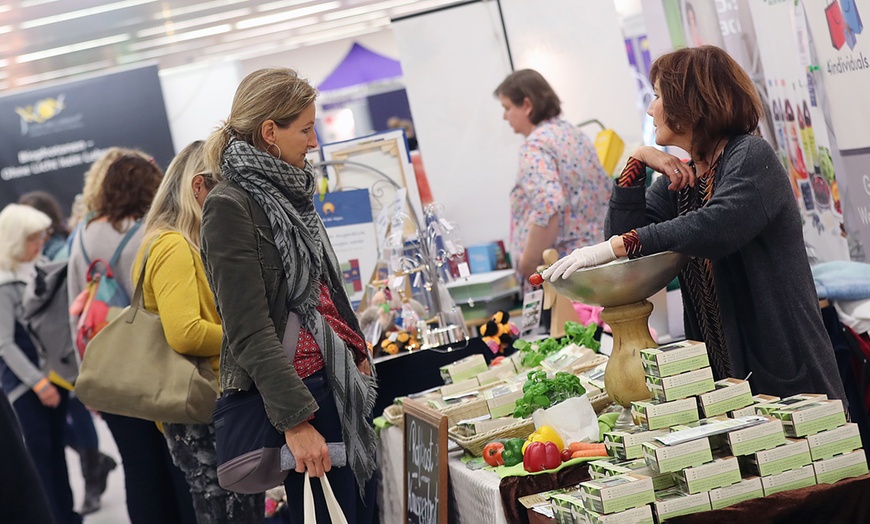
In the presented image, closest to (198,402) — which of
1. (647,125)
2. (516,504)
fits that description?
(516,504)

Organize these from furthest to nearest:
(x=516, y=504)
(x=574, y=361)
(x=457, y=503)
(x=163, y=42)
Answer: (x=163, y=42), (x=574, y=361), (x=457, y=503), (x=516, y=504)

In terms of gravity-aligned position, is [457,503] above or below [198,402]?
below

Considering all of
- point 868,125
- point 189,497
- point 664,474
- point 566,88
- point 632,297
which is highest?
point 566,88

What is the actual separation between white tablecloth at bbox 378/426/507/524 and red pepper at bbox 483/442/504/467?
0.03 m

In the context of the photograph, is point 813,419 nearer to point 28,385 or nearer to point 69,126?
point 28,385

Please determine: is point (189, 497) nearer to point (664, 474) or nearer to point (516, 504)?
point (516, 504)

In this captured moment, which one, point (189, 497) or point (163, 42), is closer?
point (189, 497)

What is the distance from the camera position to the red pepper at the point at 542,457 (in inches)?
81.1

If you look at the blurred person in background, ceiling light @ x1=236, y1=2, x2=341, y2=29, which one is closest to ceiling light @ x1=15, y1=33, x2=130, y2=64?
ceiling light @ x1=236, y1=2, x2=341, y2=29

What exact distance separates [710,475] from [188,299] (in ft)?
6.01

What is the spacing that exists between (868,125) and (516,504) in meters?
1.61

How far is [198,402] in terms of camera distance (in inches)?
121

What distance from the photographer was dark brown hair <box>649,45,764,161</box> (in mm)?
2135

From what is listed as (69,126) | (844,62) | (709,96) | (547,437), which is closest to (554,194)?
(844,62)
